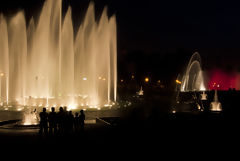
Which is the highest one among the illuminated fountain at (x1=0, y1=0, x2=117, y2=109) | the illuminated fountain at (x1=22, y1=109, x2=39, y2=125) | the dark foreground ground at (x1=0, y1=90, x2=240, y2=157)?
the illuminated fountain at (x1=0, y1=0, x2=117, y2=109)

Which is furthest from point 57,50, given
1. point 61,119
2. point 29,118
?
point 61,119

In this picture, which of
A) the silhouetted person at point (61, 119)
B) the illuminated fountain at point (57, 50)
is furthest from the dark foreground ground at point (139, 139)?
the illuminated fountain at point (57, 50)

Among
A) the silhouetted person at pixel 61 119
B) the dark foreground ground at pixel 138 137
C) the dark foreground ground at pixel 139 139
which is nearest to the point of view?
the dark foreground ground at pixel 139 139

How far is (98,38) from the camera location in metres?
33.2

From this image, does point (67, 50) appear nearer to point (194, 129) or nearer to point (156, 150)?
point (194, 129)

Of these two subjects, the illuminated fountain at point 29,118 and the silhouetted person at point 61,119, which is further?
the illuminated fountain at point 29,118

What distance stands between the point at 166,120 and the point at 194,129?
2.75 meters

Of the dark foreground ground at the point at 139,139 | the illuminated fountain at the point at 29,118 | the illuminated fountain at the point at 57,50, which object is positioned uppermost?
the illuminated fountain at the point at 57,50

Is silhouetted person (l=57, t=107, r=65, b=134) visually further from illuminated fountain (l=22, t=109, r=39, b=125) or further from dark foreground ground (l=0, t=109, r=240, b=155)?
illuminated fountain (l=22, t=109, r=39, b=125)

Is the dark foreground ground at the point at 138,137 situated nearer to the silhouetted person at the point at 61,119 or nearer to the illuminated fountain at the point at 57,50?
the silhouetted person at the point at 61,119

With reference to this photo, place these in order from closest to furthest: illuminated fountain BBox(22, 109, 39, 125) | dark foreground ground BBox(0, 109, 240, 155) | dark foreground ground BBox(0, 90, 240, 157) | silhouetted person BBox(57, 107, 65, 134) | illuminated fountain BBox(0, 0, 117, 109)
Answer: dark foreground ground BBox(0, 90, 240, 157) < dark foreground ground BBox(0, 109, 240, 155) < silhouetted person BBox(57, 107, 65, 134) < illuminated fountain BBox(22, 109, 39, 125) < illuminated fountain BBox(0, 0, 117, 109)

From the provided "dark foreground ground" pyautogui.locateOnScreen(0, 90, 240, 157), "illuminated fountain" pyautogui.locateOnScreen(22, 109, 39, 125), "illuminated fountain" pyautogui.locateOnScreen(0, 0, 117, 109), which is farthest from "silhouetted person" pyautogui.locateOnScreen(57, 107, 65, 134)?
"illuminated fountain" pyautogui.locateOnScreen(0, 0, 117, 109)

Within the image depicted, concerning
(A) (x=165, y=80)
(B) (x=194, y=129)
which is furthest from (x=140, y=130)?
(A) (x=165, y=80)

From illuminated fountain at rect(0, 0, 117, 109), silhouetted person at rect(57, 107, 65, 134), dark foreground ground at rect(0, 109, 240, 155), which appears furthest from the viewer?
illuminated fountain at rect(0, 0, 117, 109)
